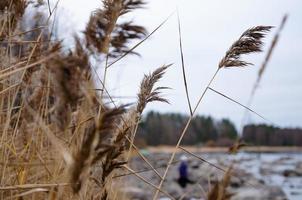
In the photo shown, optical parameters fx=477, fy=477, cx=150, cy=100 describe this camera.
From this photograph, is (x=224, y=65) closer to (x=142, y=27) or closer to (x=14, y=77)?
(x=142, y=27)

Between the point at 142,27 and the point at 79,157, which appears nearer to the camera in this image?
the point at 79,157

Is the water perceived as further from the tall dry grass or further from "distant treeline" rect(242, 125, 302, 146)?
the tall dry grass

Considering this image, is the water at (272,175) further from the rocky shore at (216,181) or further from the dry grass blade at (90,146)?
the dry grass blade at (90,146)

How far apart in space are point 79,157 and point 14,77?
5.37ft

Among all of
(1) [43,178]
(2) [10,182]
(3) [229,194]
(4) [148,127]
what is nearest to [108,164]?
(3) [229,194]

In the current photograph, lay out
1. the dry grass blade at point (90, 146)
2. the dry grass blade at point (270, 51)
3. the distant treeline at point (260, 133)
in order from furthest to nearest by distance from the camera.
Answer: the distant treeline at point (260, 133), the dry grass blade at point (270, 51), the dry grass blade at point (90, 146)

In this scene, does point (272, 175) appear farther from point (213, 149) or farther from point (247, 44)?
point (247, 44)

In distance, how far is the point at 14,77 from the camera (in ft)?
8.05

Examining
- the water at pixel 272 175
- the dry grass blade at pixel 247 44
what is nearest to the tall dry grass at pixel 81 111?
the dry grass blade at pixel 247 44

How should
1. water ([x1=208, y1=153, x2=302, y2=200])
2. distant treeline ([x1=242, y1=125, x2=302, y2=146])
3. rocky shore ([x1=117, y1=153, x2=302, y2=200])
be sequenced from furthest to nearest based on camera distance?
water ([x1=208, y1=153, x2=302, y2=200]), distant treeline ([x1=242, y1=125, x2=302, y2=146]), rocky shore ([x1=117, y1=153, x2=302, y2=200])

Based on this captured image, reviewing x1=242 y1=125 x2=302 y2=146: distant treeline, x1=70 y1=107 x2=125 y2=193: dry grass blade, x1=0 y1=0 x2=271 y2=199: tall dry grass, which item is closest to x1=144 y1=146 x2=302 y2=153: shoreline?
x1=242 y1=125 x2=302 y2=146: distant treeline

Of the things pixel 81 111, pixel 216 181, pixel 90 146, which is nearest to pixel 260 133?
pixel 81 111

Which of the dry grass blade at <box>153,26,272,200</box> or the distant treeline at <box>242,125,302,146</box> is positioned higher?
the dry grass blade at <box>153,26,272,200</box>

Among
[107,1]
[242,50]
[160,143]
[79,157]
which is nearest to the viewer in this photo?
[79,157]
